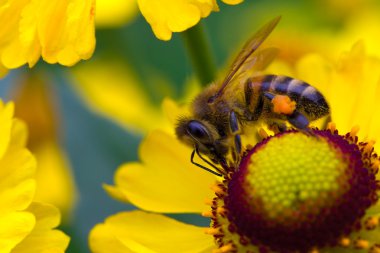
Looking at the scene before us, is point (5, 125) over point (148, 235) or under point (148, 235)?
over

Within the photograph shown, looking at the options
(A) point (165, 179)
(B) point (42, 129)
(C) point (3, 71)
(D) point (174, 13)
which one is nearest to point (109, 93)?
(B) point (42, 129)

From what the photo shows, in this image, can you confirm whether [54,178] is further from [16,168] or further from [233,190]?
[233,190]

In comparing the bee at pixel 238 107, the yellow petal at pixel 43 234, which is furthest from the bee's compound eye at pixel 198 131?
the yellow petal at pixel 43 234

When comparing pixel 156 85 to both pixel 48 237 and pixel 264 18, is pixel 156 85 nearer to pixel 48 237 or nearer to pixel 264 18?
pixel 264 18

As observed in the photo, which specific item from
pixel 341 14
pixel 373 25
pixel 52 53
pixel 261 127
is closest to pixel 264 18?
pixel 341 14

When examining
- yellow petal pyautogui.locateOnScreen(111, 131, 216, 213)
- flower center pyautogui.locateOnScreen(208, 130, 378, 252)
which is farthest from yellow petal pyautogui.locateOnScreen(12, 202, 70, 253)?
flower center pyautogui.locateOnScreen(208, 130, 378, 252)

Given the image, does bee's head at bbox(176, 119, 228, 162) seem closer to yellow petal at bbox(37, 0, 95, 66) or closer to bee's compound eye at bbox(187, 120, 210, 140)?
bee's compound eye at bbox(187, 120, 210, 140)
